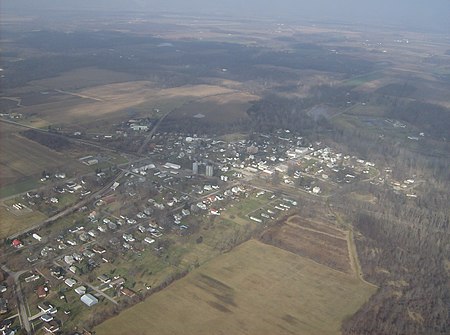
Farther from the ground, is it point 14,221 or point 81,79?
point 81,79

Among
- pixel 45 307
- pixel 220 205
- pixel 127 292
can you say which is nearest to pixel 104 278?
pixel 127 292

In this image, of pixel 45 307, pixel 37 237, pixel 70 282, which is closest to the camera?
pixel 45 307

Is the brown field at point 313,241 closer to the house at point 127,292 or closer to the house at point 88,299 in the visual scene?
the house at point 127,292

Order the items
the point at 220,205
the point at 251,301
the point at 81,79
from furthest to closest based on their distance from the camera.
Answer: the point at 81,79 → the point at 220,205 → the point at 251,301

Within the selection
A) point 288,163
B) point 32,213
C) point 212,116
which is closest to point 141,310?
point 32,213

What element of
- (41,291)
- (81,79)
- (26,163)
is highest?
(81,79)

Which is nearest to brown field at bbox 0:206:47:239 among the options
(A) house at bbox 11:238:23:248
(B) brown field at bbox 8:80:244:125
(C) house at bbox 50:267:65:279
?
(A) house at bbox 11:238:23:248

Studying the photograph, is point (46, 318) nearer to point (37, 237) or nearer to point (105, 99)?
point (37, 237)
